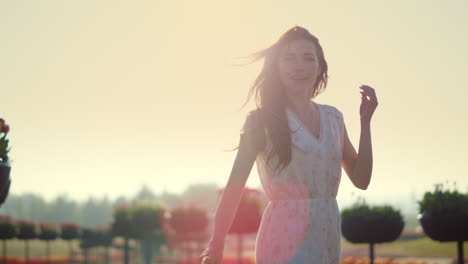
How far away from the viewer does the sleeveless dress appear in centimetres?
252

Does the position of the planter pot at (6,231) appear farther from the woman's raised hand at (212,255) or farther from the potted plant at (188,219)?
the woman's raised hand at (212,255)

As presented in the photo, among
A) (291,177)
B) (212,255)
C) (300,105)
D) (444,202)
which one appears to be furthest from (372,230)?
(212,255)

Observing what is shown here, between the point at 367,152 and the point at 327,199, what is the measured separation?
1.19 feet

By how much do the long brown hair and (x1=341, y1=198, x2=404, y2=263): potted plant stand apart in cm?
1311

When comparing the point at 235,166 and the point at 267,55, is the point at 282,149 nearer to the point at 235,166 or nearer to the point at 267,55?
the point at 235,166

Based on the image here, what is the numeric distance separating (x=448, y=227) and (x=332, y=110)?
11.3 metres

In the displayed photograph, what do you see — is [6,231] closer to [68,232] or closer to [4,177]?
[68,232]

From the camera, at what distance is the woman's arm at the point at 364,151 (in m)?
2.79

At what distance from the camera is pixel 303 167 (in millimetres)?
2533

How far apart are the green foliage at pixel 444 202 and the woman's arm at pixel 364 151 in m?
11.3

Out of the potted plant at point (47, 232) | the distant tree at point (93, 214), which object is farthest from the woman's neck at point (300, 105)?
the distant tree at point (93, 214)

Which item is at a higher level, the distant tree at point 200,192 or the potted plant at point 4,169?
the potted plant at point 4,169

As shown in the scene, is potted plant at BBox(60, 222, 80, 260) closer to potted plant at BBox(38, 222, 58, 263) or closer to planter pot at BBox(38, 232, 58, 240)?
potted plant at BBox(38, 222, 58, 263)

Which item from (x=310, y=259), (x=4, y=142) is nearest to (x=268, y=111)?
(x=310, y=259)
